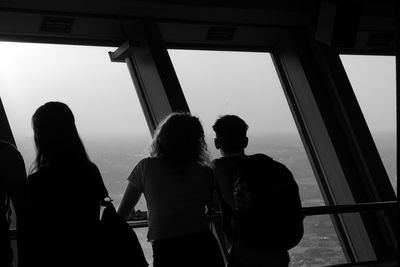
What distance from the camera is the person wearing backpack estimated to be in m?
2.81

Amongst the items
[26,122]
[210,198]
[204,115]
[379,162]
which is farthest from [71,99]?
[379,162]

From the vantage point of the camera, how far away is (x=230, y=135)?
9.72 feet

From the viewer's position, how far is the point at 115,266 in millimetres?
2602

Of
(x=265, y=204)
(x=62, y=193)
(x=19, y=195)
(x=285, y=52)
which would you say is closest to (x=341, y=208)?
(x=265, y=204)

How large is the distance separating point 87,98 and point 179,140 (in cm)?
247

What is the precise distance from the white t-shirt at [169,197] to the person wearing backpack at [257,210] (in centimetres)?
13

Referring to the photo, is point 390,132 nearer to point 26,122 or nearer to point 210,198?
point 26,122

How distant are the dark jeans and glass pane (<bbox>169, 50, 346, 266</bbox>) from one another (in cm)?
289

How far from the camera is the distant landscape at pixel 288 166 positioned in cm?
512

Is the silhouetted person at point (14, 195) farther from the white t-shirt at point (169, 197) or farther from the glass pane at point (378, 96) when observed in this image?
the glass pane at point (378, 96)

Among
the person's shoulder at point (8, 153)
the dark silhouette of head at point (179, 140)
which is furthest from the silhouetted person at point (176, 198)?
the person's shoulder at point (8, 153)

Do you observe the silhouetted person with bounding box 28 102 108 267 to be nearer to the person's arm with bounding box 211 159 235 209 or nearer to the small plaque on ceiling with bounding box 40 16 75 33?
the person's arm with bounding box 211 159 235 209

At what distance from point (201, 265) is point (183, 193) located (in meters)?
0.31

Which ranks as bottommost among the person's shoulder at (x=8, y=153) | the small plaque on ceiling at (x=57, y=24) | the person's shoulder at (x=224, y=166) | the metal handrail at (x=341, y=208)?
the metal handrail at (x=341, y=208)
